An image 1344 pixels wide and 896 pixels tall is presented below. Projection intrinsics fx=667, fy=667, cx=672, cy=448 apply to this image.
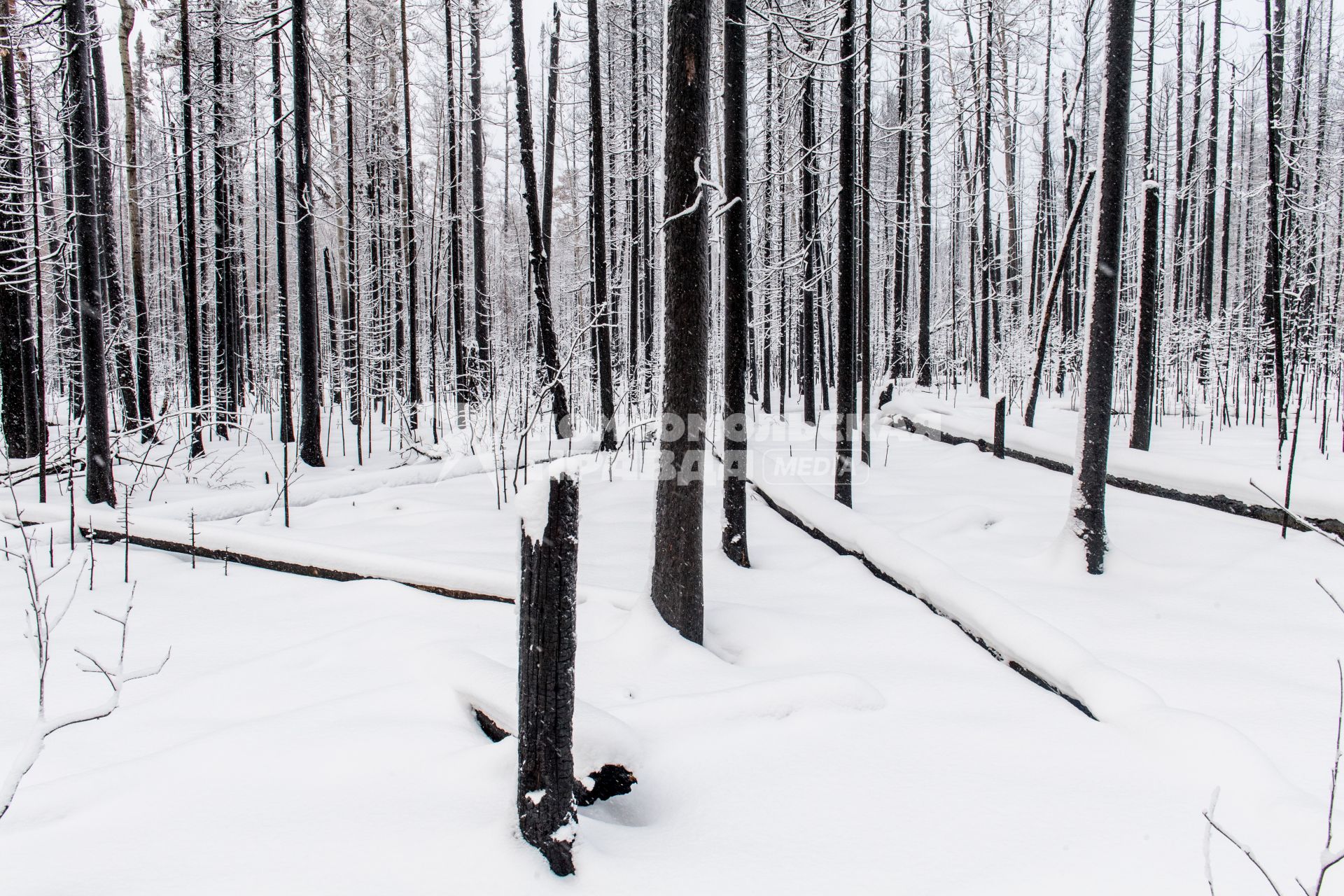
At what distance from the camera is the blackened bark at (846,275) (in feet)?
21.5

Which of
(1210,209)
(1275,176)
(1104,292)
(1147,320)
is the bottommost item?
(1147,320)

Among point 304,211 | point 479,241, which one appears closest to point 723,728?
point 304,211

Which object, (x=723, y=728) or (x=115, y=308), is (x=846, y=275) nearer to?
(x=723, y=728)

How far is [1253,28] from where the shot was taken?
8141 mm

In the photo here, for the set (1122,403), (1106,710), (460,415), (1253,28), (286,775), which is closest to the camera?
(286,775)

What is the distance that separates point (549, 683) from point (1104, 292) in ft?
15.3

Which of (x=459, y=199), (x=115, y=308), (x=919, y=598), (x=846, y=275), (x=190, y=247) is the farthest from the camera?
(x=459, y=199)

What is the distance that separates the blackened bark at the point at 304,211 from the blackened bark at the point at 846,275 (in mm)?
7430

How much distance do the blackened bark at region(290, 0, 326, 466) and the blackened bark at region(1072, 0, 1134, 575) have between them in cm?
957

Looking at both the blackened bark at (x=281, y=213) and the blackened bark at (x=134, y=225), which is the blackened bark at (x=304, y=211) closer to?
the blackened bark at (x=281, y=213)

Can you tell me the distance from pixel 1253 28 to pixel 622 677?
10.8 metres

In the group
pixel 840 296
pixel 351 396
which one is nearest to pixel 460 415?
pixel 351 396

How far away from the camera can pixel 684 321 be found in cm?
364

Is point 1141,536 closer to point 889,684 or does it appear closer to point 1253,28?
point 889,684
